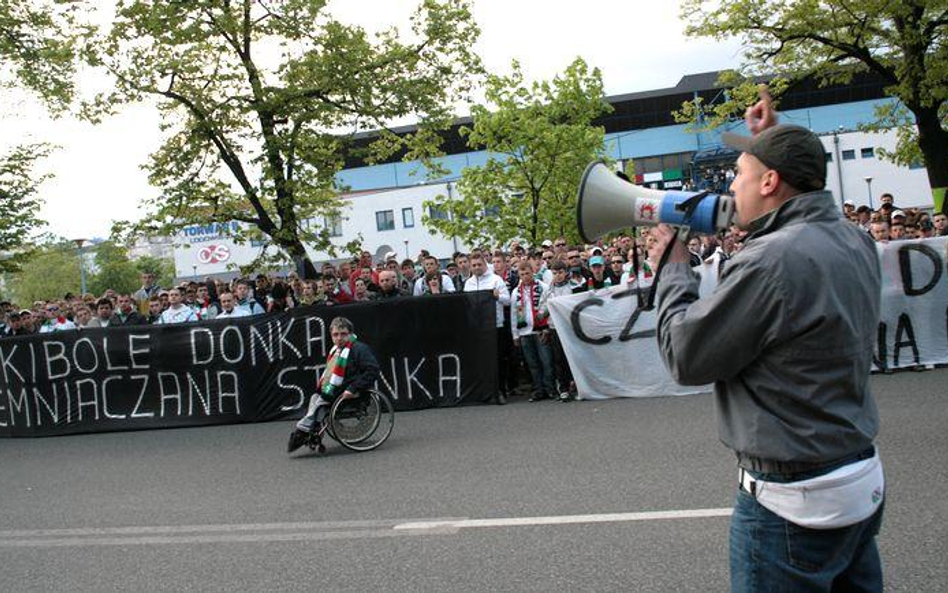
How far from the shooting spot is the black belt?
2.30 m

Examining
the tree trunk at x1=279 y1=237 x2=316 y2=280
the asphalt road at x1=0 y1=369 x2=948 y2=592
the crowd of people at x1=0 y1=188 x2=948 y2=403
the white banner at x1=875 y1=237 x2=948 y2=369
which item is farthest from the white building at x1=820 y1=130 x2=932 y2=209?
the asphalt road at x1=0 y1=369 x2=948 y2=592

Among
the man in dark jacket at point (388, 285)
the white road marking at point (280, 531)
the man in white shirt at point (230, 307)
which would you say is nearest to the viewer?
the white road marking at point (280, 531)

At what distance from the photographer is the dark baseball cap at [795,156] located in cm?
232

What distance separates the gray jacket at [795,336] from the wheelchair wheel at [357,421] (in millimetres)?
7280

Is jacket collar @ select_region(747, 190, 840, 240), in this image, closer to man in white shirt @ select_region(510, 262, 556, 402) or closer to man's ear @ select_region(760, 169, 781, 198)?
man's ear @ select_region(760, 169, 781, 198)

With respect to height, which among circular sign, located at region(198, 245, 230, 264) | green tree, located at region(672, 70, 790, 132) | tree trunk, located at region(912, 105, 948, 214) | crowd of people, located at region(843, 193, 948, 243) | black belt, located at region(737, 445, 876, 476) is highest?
green tree, located at region(672, 70, 790, 132)

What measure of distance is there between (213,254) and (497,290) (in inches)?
2844

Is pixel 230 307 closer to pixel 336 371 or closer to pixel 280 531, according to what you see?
pixel 336 371

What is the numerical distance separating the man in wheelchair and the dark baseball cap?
7.40 meters

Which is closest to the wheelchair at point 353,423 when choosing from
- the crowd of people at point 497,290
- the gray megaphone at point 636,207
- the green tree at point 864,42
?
the crowd of people at point 497,290

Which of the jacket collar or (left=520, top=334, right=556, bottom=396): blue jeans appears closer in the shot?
the jacket collar

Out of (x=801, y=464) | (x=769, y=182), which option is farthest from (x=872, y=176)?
(x=801, y=464)

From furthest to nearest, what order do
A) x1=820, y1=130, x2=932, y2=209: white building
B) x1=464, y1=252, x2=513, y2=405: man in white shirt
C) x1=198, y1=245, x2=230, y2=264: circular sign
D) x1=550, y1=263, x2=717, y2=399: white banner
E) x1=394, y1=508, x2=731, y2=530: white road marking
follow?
x1=198, y1=245, x2=230, y2=264: circular sign, x1=820, y1=130, x2=932, y2=209: white building, x1=464, y1=252, x2=513, y2=405: man in white shirt, x1=550, y1=263, x2=717, y2=399: white banner, x1=394, y1=508, x2=731, y2=530: white road marking

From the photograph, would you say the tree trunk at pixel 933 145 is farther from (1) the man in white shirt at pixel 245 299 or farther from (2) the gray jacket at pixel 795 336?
(2) the gray jacket at pixel 795 336
